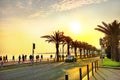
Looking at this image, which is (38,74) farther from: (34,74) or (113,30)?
(113,30)

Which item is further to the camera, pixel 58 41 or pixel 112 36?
pixel 58 41

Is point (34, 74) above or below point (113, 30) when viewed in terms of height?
below

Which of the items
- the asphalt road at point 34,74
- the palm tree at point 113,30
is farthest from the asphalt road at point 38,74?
the palm tree at point 113,30

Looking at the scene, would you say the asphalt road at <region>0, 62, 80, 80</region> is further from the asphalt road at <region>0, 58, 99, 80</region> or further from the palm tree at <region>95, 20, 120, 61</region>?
the palm tree at <region>95, 20, 120, 61</region>

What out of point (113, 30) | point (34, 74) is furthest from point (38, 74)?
point (113, 30)

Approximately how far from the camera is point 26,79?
21.4m

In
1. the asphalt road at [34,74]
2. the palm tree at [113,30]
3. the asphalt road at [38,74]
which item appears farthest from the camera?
the palm tree at [113,30]

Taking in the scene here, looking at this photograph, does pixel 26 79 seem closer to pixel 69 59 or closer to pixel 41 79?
pixel 41 79

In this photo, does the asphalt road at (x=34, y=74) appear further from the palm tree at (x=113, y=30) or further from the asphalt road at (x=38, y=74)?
the palm tree at (x=113, y=30)

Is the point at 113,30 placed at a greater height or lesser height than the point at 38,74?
greater

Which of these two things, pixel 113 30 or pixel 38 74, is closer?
pixel 38 74

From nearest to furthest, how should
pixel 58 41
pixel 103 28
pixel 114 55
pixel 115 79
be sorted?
pixel 115 79 < pixel 114 55 < pixel 103 28 < pixel 58 41

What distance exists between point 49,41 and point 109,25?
78.3 feet

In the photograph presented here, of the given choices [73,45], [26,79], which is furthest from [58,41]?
[26,79]
